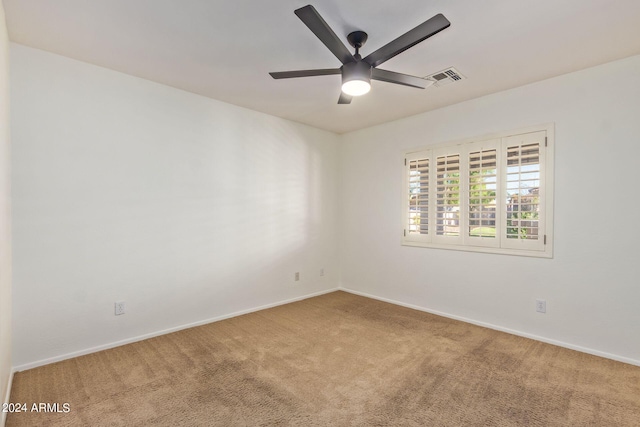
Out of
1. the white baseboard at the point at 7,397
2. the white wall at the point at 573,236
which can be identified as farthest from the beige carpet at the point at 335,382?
the white wall at the point at 573,236

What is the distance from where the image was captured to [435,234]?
13.0 feet

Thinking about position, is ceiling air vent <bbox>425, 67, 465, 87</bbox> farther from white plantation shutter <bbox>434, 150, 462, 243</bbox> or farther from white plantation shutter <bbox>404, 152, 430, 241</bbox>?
white plantation shutter <bbox>404, 152, 430, 241</bbox>

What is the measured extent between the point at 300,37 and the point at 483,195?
2.56m

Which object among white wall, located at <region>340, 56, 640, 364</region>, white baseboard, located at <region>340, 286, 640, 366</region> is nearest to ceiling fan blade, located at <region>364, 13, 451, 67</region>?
white wall, located at <region>340, 56, 640, 364</region>

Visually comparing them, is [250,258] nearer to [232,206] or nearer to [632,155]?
[232,206]

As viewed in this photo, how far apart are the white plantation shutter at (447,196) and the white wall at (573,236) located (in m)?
0.22

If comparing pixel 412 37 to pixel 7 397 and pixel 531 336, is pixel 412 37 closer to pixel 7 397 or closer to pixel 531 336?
pixel 531 336

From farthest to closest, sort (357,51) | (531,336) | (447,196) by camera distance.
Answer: (447,196), (531,336), (357,51)

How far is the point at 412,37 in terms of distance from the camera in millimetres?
1875

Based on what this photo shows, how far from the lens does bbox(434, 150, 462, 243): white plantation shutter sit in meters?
3.76

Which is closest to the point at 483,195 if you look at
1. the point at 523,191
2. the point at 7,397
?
the point at 523,191

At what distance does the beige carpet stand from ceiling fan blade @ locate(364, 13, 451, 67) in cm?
232

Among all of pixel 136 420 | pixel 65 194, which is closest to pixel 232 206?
pixel 65 194

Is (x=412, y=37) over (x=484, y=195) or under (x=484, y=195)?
over
